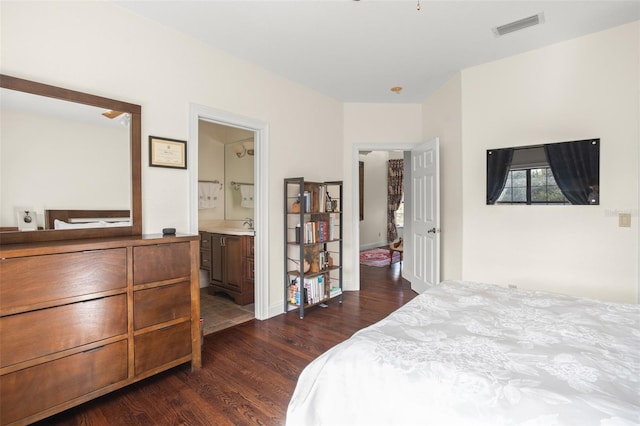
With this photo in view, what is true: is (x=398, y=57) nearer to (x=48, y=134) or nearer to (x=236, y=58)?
(x=236, y=58)

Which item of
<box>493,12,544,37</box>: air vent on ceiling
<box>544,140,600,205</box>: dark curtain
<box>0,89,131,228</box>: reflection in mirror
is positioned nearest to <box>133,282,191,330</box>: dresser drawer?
<box>0,89,131,228</box>: reflection in mirror

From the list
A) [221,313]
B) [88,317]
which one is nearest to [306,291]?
[221,313]

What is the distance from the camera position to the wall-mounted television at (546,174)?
2.73 m

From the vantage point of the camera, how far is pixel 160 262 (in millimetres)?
2025

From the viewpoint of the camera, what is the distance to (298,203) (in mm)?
3551

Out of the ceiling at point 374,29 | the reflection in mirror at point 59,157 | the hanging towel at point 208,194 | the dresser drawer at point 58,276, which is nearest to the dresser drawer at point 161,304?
the dresser drawer at point 58,276

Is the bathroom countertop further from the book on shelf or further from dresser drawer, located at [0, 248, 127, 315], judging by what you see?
dresser drawer, located at [0, 248, 127, 315]

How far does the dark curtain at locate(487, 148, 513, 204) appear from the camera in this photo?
316 cm

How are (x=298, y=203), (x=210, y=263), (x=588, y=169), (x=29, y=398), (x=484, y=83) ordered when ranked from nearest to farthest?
(x=29, y=398), (x=588, y=169), (x=484, y=83), (x=298, y=203), (x=210, y=263)

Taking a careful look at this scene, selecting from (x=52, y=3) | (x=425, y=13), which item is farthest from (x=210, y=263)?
(x=425, y=13)

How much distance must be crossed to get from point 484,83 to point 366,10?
5.82ft

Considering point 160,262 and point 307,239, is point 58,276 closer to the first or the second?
point 160,262

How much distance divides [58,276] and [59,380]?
22.2 inches

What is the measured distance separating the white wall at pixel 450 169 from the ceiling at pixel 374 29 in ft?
1.25
